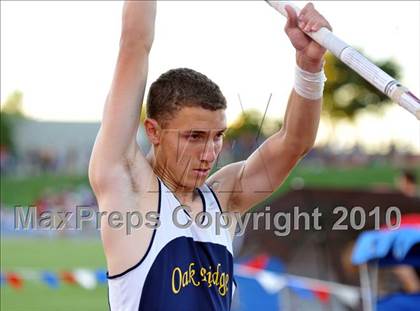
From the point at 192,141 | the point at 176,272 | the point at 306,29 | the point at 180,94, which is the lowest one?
the point at 176,272

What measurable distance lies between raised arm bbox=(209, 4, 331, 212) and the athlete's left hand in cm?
2

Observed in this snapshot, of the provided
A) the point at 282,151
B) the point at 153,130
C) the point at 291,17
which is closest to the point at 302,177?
the point at 282,151

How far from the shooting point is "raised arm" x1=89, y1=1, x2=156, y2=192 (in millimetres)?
3113

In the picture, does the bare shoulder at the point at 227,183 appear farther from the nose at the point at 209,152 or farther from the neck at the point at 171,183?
the nose at the point at 209,152

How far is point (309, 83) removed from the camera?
11.8ft

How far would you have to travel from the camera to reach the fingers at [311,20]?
3.30 m

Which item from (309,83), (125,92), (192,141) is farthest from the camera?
(309,83)

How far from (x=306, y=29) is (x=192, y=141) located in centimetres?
60

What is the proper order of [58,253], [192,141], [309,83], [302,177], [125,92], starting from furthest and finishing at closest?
1. [302,177]
2. [58,253]
3. [309,83]
4. [192,141]
5. [125,92]

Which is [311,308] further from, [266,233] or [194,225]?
[194,225]

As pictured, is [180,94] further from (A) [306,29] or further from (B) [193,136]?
(A) [306,29]

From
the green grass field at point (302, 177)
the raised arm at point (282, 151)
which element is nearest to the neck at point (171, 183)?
the raised arm at point (282, 151)

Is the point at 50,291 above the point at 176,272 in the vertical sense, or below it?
below

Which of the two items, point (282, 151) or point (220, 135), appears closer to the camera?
point (220, 135)
